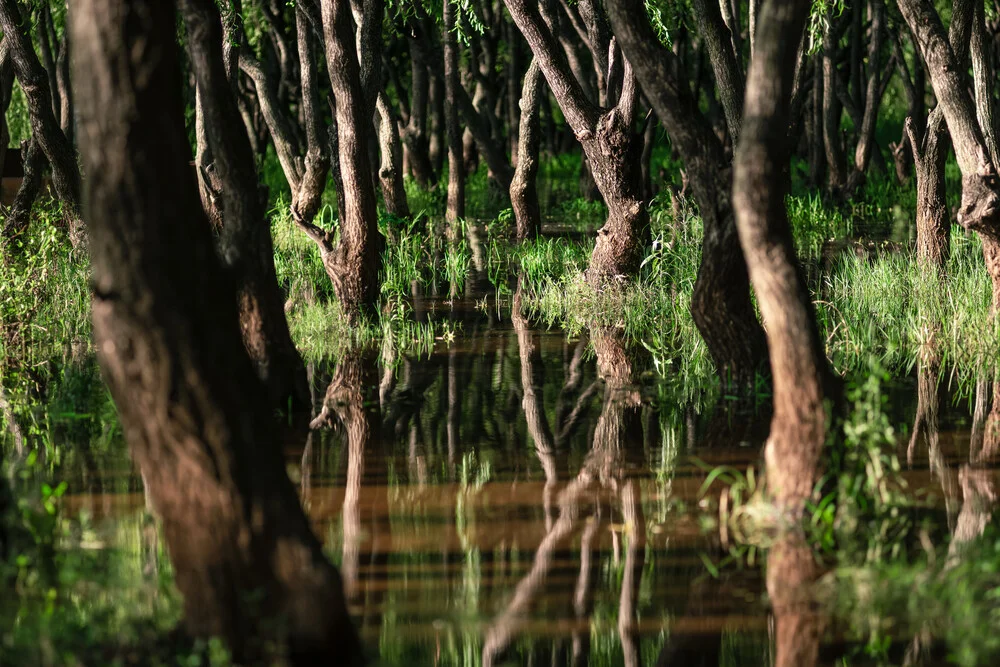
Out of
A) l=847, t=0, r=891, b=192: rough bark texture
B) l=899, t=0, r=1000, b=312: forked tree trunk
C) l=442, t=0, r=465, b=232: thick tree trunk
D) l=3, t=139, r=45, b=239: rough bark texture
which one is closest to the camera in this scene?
l=899, t=0, r=1000, b=312: forked tree trunk

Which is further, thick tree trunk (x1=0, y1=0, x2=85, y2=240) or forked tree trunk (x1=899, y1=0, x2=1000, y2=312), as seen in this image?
thick tree trunk (x1=0, y1=0, x2=85, y2=240)

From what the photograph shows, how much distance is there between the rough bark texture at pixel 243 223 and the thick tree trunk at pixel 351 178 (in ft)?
7.39

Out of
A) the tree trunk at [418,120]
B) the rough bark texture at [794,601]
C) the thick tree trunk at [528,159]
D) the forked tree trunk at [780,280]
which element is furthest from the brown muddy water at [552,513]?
the tree trunk at [418,120]

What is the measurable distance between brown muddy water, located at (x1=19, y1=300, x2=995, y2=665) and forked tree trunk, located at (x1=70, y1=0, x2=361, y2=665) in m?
0.42

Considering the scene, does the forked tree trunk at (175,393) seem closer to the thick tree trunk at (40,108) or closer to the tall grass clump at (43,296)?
the tall grass clump at (43,296)

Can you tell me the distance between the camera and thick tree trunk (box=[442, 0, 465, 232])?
14.4 metres

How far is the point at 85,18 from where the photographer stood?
3746 mm

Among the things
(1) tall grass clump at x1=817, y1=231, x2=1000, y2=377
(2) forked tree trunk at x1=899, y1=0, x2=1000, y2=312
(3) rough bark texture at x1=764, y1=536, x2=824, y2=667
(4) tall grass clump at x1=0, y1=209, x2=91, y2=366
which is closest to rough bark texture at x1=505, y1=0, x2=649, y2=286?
(1) tall grass clump at x1=817, y1=231, x2=1000, y2=377

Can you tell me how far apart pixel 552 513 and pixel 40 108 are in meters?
6.43

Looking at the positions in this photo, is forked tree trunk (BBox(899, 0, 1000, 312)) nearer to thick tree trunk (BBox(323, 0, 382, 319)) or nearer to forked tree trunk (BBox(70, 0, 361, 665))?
thick tree trunk (BBox(323, 0, 382, 319))

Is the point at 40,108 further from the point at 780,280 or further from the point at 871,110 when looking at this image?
the point at 871,110

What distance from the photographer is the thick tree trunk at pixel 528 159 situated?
12906 millimetres

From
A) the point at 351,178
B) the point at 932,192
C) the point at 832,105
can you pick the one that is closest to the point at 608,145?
the point at 351,178

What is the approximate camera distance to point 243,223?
6.80 metres
